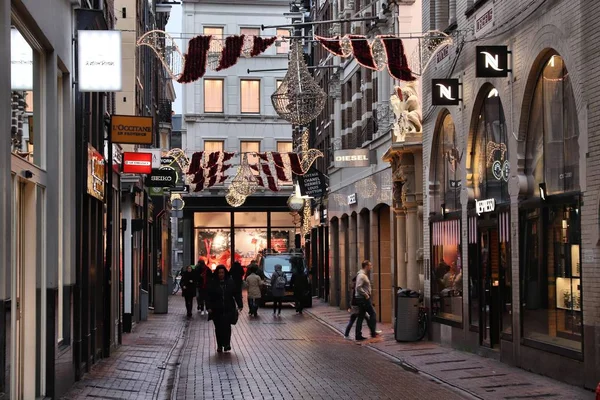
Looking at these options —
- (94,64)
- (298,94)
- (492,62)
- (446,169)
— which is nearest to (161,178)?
(298,94)

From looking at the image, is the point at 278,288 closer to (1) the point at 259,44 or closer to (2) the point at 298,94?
(2) the point at 298,94

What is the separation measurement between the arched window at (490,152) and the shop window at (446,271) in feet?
5.27

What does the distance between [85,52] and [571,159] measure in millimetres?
7132

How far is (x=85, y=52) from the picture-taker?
16875 millimetres

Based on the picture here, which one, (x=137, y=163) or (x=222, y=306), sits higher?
(x=137, y=163)

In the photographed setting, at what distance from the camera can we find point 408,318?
25.1 meters

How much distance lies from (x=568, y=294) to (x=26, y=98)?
8211 millimetres

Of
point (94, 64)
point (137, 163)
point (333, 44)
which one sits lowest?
point (137, 163)

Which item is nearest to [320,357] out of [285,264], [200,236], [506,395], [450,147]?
[450,147]

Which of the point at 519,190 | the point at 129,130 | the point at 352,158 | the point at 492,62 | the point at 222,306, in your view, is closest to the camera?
the point at 519,190

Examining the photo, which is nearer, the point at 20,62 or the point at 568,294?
the point at 20,62

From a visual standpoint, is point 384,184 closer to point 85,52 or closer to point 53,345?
point 85,52

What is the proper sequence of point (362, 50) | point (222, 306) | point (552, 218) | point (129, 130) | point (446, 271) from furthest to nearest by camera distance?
point (446, 271), point (222, 306), point (129, 130), point (362, 50), point (552, 218)

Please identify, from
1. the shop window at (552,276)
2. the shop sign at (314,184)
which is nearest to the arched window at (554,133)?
the shop window at (552,276)
